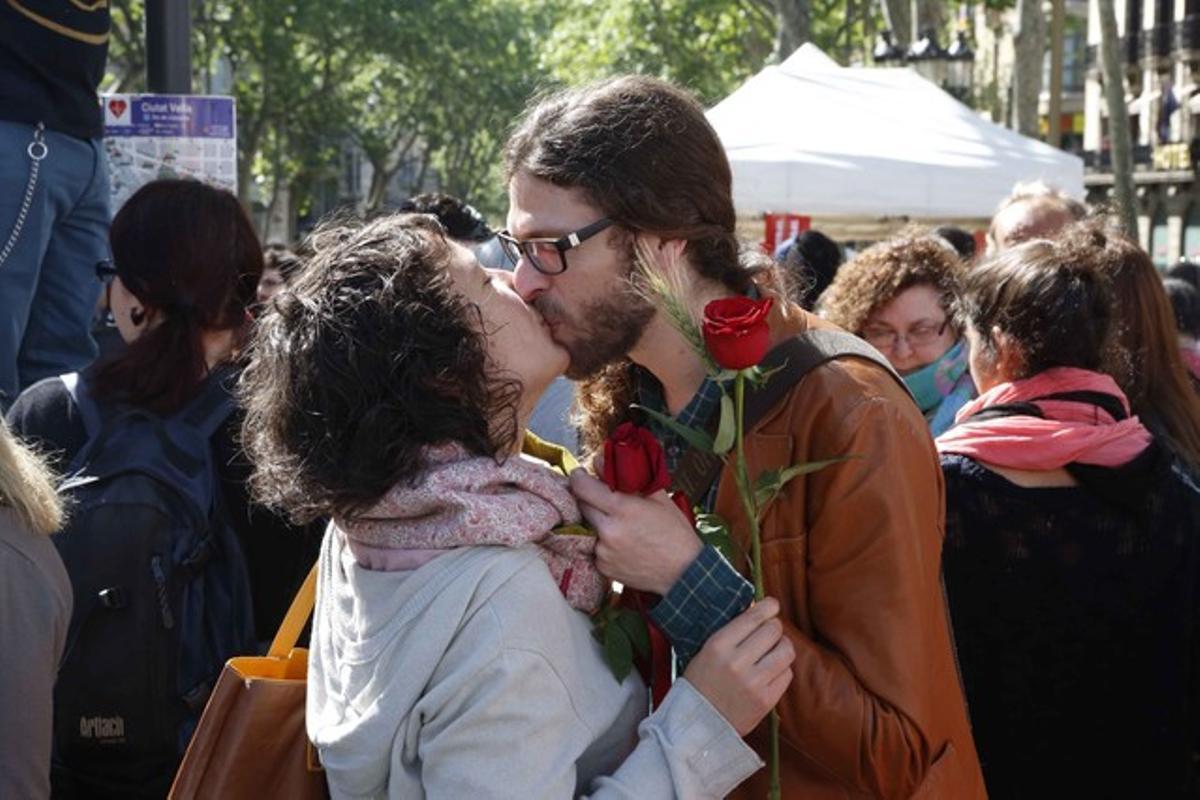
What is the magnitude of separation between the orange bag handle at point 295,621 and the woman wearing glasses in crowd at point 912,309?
10.7 ft

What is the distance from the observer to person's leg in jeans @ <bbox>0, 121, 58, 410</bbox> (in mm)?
4211

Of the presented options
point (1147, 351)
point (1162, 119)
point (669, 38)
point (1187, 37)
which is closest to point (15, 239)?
point (1147, 351)

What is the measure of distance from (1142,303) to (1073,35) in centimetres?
6440

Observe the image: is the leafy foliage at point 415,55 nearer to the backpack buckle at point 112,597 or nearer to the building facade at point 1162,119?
the building facade at point 1162,119

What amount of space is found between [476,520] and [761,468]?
50cm

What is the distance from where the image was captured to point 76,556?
10.3ft

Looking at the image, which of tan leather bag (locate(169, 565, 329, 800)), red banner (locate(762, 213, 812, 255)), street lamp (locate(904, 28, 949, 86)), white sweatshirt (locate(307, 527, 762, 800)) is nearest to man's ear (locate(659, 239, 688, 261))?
white sweatshirt (locate(307, 527, 762, 800))

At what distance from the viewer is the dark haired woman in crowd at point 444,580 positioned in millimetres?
2104

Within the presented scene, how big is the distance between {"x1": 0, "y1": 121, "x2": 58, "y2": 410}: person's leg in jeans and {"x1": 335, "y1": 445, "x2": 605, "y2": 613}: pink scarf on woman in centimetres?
225

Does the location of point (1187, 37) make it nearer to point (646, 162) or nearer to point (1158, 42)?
point (1158, 42)

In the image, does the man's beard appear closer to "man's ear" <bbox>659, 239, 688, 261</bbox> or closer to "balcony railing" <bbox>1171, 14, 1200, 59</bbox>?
"man's ear" <bbox>659, 239, 688, 261</bbox>

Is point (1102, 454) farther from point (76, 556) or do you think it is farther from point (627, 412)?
point (76, 556)

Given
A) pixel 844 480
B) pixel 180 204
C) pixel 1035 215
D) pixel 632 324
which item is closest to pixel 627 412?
pixel 632 324

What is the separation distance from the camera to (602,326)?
2594 mm
